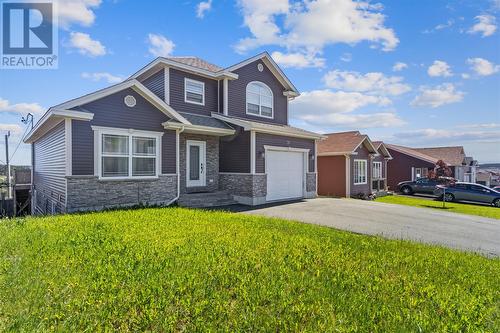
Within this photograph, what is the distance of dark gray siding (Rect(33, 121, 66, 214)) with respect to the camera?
10328 millimetres

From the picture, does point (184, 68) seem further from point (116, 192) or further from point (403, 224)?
point (403, 224)

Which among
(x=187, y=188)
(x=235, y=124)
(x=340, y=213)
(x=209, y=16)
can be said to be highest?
(x=209, y=16)

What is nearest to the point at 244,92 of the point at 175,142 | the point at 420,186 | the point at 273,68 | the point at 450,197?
the point at 273,68

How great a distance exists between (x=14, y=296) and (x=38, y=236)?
307cm

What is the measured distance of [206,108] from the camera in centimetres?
1556

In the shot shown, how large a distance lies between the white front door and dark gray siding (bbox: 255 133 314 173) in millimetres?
2833

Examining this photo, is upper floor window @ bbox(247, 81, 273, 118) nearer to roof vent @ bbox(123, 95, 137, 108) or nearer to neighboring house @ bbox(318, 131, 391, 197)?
neighboring house @ bbox(318, 131, 391, 197)

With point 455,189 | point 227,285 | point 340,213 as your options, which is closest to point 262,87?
point 340,213

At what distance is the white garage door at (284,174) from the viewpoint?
14531mm

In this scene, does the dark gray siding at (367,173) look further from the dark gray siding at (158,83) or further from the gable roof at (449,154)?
the gable roof at (449,154)

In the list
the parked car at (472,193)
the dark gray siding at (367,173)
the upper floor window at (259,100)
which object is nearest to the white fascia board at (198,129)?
the upper floor window at (259,100)

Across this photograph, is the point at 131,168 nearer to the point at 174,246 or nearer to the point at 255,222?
the point at 255,222

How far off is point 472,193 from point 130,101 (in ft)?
79.0

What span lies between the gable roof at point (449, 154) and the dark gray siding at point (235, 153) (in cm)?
3237
